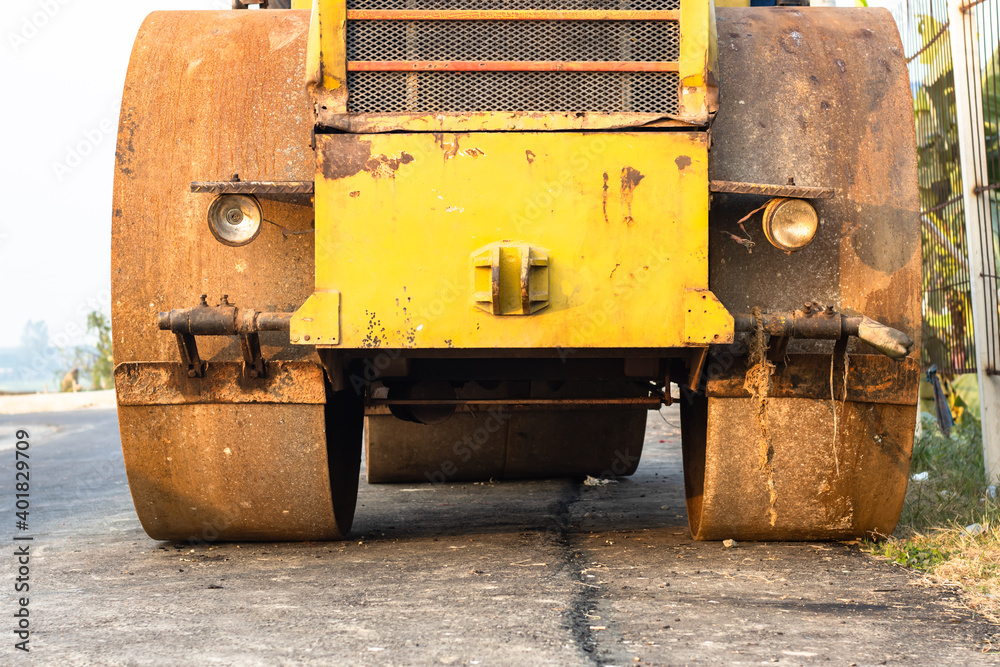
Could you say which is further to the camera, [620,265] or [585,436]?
[585,436]

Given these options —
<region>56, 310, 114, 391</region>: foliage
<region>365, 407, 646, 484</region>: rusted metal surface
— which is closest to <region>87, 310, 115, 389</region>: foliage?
<region>56, 310, 114, 391</region>: foliage

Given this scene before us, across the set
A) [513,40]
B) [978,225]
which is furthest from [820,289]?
[978,225]

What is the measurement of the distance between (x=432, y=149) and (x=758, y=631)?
6.09 ft

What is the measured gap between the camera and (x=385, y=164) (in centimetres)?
366

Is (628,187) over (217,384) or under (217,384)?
over

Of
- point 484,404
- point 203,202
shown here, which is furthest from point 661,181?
point 203,202

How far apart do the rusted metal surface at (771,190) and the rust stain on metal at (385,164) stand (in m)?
1.05

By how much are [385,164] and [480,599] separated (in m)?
1.48

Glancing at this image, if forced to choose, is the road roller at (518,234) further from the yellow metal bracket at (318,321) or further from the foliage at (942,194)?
the foliage at (942,194)

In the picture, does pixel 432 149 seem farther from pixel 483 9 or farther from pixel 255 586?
pixel 255 586

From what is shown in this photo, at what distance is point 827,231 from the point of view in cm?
397

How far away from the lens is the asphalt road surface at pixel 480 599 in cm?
291

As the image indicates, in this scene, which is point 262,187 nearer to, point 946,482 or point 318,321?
point 318,321

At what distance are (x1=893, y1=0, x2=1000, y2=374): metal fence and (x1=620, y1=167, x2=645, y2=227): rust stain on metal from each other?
332 cm
